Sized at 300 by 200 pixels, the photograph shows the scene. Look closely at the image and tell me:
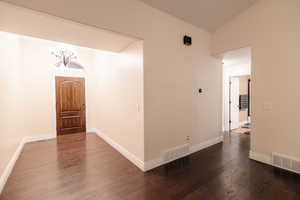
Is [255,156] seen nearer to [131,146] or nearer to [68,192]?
[131,146]

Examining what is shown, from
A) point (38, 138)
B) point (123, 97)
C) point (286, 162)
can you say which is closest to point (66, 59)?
point (38, 138)

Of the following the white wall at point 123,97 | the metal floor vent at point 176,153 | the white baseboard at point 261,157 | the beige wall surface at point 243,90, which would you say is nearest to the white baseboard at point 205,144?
the metal floor vent at point 176,153

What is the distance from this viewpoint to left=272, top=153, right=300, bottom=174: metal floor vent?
2336 millimetres

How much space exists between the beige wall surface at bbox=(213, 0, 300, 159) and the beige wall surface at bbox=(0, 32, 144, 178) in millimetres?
2390

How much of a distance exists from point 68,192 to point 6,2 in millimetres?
2505

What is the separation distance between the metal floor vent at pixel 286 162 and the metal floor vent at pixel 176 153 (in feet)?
5.20

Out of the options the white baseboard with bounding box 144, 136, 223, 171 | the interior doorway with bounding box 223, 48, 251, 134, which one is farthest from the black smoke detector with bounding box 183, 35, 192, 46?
the white baseboard with bounding box 144, 136, 223, 171

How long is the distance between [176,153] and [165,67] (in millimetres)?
1833

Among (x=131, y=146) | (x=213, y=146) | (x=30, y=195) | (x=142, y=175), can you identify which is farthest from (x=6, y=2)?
(x=213, y=146)

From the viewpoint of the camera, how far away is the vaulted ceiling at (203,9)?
2519mm

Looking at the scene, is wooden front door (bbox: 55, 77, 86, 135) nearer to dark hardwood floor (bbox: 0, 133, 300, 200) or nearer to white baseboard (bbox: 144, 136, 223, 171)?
dark hardwood floor (bbox: 0, 133, 300, 200)

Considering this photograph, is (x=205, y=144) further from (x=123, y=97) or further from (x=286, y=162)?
(x=123, y=97)

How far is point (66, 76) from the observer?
4.81 m

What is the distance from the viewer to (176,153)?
291 cm
